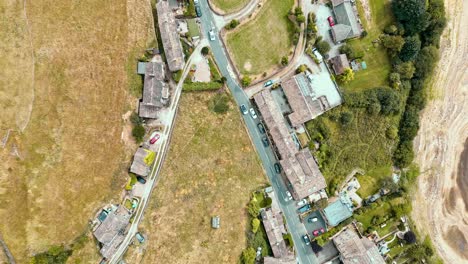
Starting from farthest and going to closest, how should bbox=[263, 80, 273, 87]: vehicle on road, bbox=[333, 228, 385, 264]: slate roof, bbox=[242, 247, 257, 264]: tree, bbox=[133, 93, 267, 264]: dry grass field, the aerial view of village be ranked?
1. bbox=[263, 80, 273, 87]: vehicle on road
2. bbox=[333, 228, 385, 264]: slate roof
3. bbox=[242, 247, 257, 264]: tree
4. bbox=[133, 93, 267, 264]: dry grass field
5. the aerial view of village

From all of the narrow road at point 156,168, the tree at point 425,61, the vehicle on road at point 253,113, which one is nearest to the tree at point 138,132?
the narrow road at point 156,168

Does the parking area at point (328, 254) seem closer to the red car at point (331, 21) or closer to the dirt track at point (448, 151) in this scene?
the dirt track at point (448, 151)

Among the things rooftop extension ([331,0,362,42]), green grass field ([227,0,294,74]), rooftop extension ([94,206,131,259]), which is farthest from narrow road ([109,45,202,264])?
rooftop extension ([331,0,362,42])

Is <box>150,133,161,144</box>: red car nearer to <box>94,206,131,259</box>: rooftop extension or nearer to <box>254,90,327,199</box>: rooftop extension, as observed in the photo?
<box>94,206,131,259</box>: rooftop extension

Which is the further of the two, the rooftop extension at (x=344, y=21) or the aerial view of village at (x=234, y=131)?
the rooftop extension at (x=344, y=21)

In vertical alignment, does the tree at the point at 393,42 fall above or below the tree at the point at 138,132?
below

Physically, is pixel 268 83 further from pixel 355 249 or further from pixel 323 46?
pixel 355 249
